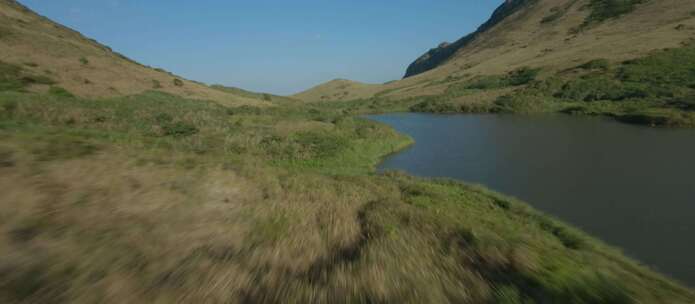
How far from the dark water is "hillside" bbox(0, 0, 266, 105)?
33.8m

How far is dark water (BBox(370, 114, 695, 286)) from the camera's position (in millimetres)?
11719

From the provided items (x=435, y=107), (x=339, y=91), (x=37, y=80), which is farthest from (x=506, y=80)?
(x=37, y=80)

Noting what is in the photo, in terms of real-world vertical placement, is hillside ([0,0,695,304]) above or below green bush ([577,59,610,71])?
above

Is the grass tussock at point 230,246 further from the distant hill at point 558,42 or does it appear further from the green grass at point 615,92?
the distant hill at point 558,42

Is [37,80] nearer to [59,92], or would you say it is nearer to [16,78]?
[16,78]

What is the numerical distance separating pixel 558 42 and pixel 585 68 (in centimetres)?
4414

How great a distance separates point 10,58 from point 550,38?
135598 millimetres

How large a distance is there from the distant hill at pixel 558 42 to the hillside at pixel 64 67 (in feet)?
199

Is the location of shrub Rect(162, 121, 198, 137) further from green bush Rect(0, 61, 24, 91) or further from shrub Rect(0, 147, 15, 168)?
green bush Rect(0, 61, 24, 91)

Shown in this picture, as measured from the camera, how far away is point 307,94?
15250 cm

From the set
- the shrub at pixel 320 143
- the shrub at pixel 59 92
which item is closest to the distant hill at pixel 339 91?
the shrub at pixel 320 143

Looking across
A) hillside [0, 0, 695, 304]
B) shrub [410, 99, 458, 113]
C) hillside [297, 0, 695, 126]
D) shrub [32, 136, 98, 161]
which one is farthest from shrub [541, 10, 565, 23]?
shrub [32, 136, 98, 161]

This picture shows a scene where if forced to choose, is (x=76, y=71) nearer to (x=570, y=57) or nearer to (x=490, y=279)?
(x=490, y=279)

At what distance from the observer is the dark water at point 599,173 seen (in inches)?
461
